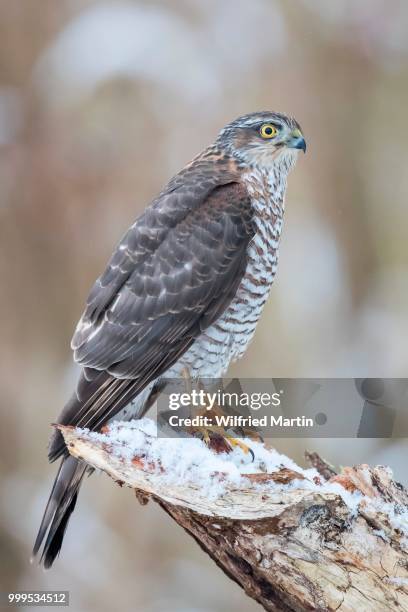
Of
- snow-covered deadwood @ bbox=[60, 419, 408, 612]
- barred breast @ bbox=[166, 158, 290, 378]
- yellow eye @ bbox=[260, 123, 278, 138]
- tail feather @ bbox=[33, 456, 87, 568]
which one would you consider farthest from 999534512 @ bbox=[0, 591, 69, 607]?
yellow eye @ bbox=[260, 123, 278, 138]

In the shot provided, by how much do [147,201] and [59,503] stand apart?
4232 mm

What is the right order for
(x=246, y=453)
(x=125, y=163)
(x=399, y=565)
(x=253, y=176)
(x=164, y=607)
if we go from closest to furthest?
(x=399, y=565) < (x=246, y=453) < (x=253, y=176) < (x=164, y=607) < (x=125, y=163)

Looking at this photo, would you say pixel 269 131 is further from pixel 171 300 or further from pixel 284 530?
pixel 284 530

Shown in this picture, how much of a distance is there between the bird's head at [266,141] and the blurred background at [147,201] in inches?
127

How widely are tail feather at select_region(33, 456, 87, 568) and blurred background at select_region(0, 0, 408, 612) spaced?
11.6 feet

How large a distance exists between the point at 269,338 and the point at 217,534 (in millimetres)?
4573

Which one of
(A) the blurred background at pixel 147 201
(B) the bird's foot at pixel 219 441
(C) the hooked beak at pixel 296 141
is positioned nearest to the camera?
(B) the bird's foot at pixel 219 441

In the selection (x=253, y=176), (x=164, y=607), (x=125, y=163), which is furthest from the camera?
(x=125, y=163)

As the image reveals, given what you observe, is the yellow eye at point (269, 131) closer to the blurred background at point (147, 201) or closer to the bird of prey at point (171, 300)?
the bird of prey at point (171, 300)

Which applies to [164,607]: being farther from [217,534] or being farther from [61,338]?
[217,534]

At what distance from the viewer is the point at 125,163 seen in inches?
304

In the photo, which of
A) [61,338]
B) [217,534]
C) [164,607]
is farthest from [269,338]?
[217,534]

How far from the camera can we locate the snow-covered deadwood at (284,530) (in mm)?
2930

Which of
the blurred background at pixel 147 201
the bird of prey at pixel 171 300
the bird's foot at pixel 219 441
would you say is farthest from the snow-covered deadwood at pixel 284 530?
the blurred background at pixel 147 201
